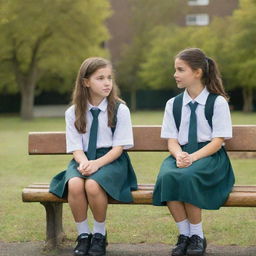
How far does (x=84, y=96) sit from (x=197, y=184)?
47.1 inches

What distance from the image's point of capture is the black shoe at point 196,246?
4219 millimetres

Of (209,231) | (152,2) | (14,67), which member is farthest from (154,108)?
(209,231)

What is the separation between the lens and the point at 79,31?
32.6m

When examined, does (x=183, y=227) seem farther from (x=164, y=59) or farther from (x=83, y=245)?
(x=164, y=59)

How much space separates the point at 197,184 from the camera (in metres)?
4.18

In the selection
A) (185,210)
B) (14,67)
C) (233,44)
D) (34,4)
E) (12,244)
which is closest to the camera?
(185,210)

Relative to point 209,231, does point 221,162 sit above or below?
above

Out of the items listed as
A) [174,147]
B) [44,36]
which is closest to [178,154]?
[174,147]

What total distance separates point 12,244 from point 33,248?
26 cm

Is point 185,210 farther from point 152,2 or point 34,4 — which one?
point 152,2

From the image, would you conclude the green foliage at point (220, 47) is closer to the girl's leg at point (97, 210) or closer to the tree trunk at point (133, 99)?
the tree trunk at point (133, 99)

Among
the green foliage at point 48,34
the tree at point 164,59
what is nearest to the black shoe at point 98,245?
the green foliage at point 48,34

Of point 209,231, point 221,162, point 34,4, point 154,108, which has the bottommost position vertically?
point 154,108

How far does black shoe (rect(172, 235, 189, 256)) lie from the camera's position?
427 cm
